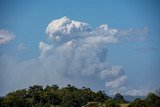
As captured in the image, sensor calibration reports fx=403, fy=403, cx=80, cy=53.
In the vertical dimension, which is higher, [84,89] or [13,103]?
[84,89]

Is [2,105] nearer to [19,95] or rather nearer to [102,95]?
[19,95]

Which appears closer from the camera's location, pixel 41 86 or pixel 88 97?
pixel 88 97

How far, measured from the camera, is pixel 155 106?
136 meters

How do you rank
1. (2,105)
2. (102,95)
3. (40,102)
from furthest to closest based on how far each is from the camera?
(102,95)
(40,102)
(2,105)

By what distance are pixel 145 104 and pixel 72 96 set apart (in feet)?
146

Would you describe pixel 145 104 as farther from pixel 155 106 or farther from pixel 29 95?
pixel 29 95

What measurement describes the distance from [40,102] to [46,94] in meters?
4.99

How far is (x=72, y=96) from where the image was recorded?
174125mm

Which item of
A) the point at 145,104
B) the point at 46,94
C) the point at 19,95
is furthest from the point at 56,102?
the point at 145,104

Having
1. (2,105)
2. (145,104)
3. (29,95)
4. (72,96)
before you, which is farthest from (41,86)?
(145,104)

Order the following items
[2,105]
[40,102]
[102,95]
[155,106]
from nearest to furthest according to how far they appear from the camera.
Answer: [155,106] < [2,105] < [40,102] < [102,95]

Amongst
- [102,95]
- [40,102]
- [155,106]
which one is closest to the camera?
[155,106]

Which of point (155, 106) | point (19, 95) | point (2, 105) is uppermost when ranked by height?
point (19, 95)

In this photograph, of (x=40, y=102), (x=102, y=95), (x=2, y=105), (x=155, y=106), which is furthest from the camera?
(x=102, y=95)
